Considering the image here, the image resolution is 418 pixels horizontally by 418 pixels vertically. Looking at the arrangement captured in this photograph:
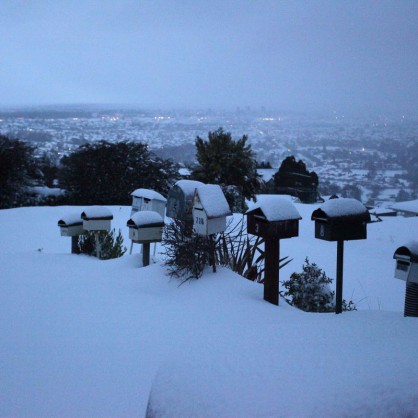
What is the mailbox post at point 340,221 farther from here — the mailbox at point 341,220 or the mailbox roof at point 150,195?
the mailbox roof at point 150,195

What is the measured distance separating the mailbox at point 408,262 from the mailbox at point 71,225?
5.18 m

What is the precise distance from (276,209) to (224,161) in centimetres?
1097

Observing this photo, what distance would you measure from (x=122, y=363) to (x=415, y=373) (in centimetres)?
198

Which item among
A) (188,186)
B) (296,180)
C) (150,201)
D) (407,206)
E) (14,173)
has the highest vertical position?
(188,186)

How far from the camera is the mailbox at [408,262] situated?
388 centimetres

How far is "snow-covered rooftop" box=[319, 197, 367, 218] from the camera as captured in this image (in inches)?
166

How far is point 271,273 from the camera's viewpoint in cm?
441

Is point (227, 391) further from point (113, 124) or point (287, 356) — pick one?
point (113, 124)

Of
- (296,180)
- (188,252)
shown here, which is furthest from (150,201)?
(296,180)

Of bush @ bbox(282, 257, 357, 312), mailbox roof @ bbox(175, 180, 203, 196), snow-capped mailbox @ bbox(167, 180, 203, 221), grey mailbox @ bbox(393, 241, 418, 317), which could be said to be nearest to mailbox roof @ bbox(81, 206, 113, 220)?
snow-capped mailbox @ bbox(167, 180, 203, 221)

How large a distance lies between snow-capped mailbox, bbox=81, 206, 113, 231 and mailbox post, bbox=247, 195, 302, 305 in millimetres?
3356

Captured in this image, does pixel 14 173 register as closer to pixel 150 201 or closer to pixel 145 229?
pixel 150 201

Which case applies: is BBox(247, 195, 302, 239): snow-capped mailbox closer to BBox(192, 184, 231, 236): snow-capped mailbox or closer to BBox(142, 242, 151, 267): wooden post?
BBox(192, 184, 231, 236): snow-capped mailbox

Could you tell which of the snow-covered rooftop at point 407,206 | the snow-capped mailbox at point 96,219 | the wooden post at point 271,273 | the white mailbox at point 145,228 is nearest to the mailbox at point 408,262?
the wooden post at point 271,273
